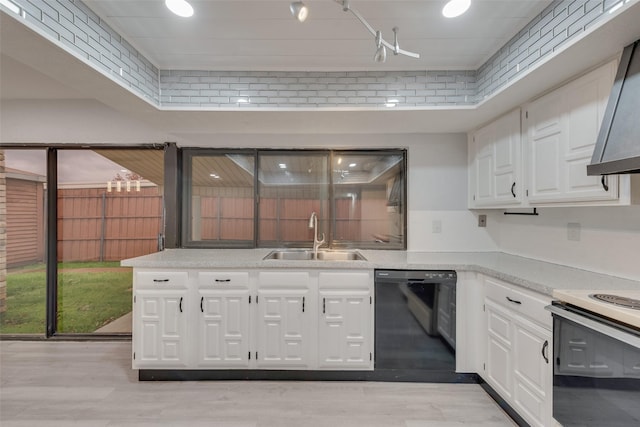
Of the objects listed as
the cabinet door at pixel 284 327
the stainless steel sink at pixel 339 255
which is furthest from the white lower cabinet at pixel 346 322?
the stainless steel sink at pixel 339 255

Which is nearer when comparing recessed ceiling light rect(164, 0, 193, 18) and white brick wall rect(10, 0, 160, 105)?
white brick wall rect(10, 0, 160, 105)

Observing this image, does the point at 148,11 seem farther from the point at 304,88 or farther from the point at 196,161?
the point at 196,161

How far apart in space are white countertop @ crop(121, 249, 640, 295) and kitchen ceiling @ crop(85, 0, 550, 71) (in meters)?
1.48

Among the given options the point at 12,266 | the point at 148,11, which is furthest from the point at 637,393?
the point at 12,266

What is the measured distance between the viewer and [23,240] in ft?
9.43

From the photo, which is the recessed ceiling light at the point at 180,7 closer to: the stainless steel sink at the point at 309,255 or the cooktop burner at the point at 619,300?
the stainless steel sink at the point at 309,255

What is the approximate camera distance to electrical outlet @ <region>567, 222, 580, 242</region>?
193cm

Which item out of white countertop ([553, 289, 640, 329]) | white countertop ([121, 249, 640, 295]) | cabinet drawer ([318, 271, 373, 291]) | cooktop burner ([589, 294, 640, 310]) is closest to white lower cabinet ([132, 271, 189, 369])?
white countertop ([121, 249, 640, 295])

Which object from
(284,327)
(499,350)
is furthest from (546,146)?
(284,327)

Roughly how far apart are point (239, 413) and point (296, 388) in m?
0.44

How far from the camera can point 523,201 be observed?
1997mm

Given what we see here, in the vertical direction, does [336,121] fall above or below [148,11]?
below

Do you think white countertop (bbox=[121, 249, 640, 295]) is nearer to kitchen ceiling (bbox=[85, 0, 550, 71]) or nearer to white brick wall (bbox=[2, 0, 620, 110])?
white brick wall (bbox=[2, 0, 620, 110])

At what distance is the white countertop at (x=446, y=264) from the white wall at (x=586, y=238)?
A: 6 cm
